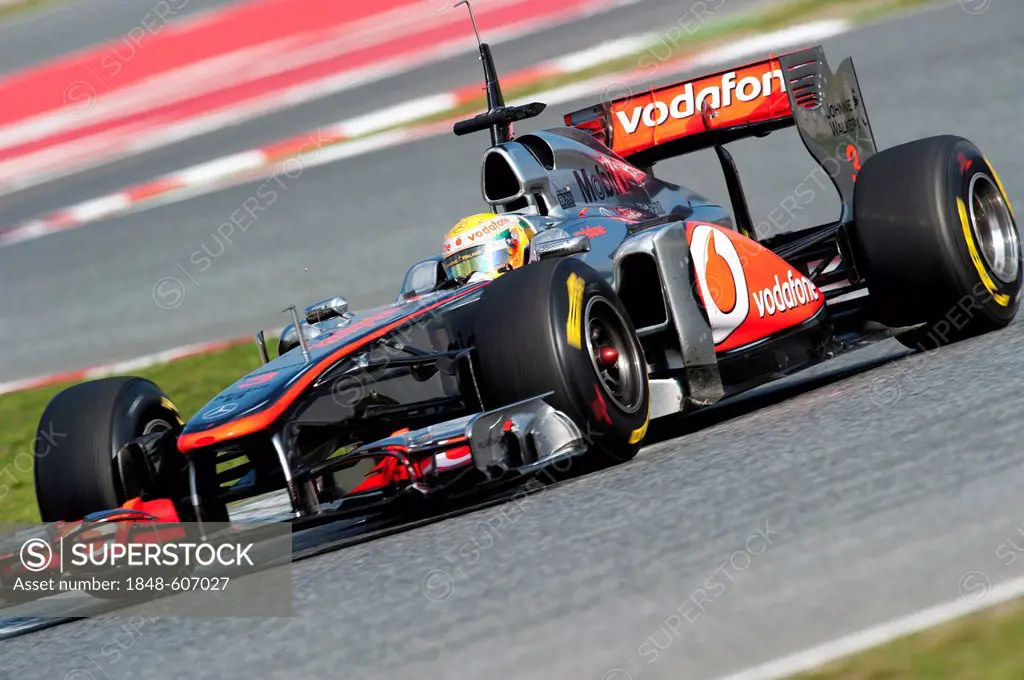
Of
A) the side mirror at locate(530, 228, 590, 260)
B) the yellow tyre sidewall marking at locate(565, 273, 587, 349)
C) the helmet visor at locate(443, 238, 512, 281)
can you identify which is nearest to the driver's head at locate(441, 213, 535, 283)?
the helmet visor at locate(443, 238, 512, 281)

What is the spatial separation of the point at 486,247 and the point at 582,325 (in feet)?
3.65

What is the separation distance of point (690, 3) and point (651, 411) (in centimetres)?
940

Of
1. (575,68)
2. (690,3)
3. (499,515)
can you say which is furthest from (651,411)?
(690,3)

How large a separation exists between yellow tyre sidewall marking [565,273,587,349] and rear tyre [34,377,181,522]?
68.6 inches

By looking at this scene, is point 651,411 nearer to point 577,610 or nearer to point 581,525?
point 581,525

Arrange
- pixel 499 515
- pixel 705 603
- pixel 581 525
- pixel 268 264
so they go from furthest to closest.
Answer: pixel 268 264, pixel 499 515, pixel 581 525, pixel 705 603

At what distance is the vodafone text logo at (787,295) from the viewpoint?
6.56 m

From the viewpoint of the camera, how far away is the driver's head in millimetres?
6559

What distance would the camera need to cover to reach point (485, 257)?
258 inches

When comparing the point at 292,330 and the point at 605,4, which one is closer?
the point at 292,330

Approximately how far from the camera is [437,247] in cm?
1127

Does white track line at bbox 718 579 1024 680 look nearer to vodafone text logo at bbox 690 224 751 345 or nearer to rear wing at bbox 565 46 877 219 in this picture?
vodafone text logo at bbox 690 224 751 345

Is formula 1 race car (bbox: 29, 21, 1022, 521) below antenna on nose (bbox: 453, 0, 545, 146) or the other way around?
below

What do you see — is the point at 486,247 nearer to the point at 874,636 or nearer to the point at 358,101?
the point at 874,636
